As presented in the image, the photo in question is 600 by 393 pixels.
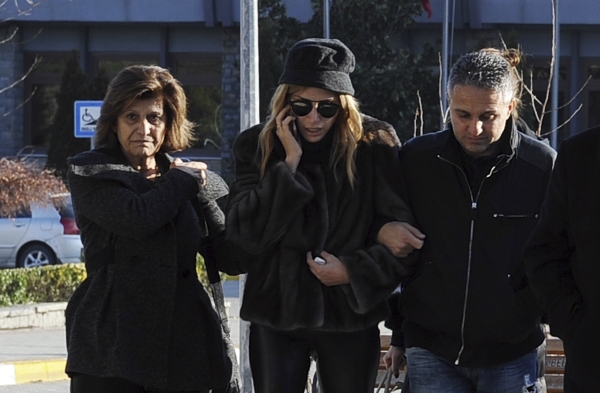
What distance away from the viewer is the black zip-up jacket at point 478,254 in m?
4.16

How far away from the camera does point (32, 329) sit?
13.4m

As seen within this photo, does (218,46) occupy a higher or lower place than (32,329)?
higher

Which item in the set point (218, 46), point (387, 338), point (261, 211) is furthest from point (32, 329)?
point (218, 46)

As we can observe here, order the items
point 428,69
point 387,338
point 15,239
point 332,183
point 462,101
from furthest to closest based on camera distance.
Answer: point 428,69
point 15,239
point 387,338
point 332,183
point 462,101

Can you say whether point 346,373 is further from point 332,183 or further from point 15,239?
point 15,239

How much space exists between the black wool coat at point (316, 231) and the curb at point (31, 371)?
6135 millimetres

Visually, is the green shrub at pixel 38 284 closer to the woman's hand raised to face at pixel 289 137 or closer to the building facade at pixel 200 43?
the woman's hand raised to face at pixel 289 137

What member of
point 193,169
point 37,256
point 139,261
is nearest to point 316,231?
point 193,169

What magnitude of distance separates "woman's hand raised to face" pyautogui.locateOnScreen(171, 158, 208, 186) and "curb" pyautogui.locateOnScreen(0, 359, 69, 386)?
238 inches

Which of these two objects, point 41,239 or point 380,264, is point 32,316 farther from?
point 380,264

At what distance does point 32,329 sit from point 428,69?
1420cm

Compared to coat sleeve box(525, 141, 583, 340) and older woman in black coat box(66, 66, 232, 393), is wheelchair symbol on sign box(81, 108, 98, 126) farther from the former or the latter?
coat sleeve box(525, 141, 583, 340)

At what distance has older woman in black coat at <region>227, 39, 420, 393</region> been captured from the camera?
4.37 m

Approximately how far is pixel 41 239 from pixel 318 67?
1739cm
